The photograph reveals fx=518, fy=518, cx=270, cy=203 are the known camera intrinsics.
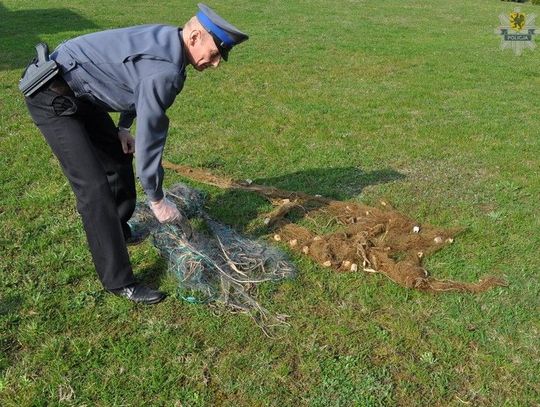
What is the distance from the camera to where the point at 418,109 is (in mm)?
7953

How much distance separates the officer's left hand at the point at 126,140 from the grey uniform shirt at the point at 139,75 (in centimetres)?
49

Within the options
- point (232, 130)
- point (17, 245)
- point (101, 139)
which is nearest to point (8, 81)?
point (232, 130)

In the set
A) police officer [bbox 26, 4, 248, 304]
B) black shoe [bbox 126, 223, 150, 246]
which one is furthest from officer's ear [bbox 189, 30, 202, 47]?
black shoe [bbox 126, 223, 150, 246]

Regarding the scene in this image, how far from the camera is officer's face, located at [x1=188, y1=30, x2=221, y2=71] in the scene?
2.87m

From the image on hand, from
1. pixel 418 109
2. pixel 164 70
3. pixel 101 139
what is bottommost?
pixel 418 109

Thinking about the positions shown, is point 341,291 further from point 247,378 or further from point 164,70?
point 164,70

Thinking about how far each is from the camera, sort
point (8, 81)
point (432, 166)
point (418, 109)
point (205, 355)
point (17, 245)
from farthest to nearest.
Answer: point (8, 81), point (418, 109), point (432, 166), point (17, 245), point (205, 355)

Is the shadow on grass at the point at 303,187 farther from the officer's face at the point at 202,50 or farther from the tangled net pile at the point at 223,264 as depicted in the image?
the officer's face at the point at 202,50

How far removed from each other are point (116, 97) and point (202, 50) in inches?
23.7

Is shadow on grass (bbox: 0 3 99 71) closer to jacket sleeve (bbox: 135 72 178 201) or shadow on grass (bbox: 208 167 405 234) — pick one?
shadow on grass (bbox: 208 167 405 234)

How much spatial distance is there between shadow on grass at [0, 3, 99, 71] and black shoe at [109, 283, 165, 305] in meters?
7.68

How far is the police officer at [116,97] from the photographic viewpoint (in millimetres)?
2869

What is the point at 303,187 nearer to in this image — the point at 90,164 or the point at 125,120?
the point at 125,120

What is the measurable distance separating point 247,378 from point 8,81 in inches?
301
